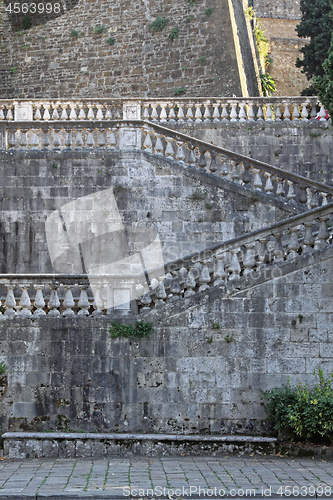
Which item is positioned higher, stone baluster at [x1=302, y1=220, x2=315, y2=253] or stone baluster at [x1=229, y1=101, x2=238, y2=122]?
stone baluster at [x1=229, y1=101, x2=238, y2=122]

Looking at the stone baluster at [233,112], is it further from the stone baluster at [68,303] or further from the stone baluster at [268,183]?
the stone baluster at [68,303]

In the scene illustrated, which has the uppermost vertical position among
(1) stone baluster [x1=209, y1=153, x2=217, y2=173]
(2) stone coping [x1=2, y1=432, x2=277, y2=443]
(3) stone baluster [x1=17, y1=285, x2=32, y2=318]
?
(1) stone baluster [x1=209, y1=153, x2=217, y2=173]

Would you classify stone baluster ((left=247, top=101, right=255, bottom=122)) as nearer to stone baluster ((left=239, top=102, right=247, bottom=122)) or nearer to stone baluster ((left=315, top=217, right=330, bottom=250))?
stone baluster ((left=239, top=102, right=247, bottom=122))

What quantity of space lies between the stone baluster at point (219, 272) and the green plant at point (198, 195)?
3.96 metres

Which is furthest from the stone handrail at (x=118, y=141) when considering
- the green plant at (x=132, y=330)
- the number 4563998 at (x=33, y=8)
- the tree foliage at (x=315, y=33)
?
the number 4563998 at (x=33, y=8)

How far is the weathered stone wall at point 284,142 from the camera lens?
18312mm

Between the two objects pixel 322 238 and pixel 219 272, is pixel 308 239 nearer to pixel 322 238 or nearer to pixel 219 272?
pixel 322 238

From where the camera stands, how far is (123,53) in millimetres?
26984

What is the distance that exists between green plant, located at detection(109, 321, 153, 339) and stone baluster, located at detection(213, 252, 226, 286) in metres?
1.33

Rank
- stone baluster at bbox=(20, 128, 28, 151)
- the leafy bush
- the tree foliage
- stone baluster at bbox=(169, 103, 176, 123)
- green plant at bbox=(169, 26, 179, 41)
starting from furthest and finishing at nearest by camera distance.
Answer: the tree foliage < green plant at bbox=(169, 26, 179, 41) < stone baluster at bbox=(169, 103, 176, 123) < stone baluster at bbox=(20, 128, 28, 151) < the leafy bush

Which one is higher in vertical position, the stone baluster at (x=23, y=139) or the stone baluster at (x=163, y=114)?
the stone baluster at (x=163, y=114)

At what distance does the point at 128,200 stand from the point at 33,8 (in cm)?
1564

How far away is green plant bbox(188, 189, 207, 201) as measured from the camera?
637 inches

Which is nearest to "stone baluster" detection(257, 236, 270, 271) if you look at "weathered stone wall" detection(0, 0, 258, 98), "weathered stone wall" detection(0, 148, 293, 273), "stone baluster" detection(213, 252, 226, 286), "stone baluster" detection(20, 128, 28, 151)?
"stone baluster" detection(213, 252, 226, 286)
